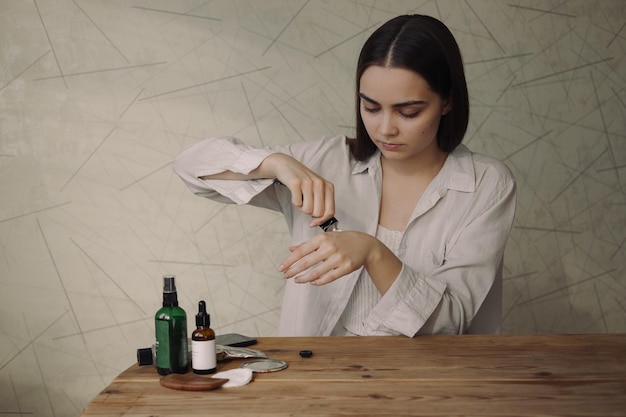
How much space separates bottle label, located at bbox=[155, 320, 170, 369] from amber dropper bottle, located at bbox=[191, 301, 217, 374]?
2.0 inches

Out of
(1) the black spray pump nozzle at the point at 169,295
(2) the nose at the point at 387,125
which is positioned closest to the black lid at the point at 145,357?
(1) the black spray pump nozzle at the point at 169,295

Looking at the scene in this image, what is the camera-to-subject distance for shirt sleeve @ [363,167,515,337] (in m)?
1.70

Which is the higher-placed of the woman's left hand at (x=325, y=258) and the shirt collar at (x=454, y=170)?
the shirt collar at (x=454, y=170)

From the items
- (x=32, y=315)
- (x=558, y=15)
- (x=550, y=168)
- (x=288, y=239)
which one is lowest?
(x=32, y=315)

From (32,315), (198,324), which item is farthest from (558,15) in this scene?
(32,315)

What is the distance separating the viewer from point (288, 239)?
2879mm

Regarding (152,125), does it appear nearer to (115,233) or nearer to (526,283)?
(115,233)

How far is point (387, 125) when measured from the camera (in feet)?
5.84

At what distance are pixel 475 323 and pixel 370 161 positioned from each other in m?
0.52

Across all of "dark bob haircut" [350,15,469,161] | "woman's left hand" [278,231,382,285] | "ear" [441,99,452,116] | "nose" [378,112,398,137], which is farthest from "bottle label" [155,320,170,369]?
"ear" [441,99,452,116]

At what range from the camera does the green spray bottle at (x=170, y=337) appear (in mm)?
1407

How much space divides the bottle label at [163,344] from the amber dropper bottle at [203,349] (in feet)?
0.16

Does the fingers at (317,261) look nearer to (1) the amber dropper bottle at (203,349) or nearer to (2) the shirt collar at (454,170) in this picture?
(1) the amber dropper bottle at (203,349)

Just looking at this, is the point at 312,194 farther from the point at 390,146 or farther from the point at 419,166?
the point at 419,166
